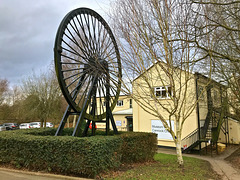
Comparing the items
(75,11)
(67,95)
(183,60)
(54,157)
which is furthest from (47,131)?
(183,60)

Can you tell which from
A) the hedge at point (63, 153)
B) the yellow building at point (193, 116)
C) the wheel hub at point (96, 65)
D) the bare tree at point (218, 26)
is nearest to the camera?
the hedge at point (63, 153)

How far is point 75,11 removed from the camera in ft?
28.8

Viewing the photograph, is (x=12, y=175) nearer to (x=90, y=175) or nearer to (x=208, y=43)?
(x=90, y=175)

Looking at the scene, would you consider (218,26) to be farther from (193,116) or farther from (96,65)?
(193,116)

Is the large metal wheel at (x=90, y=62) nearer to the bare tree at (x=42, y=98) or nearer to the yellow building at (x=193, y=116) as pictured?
the yellow building at (x=193, y=116)

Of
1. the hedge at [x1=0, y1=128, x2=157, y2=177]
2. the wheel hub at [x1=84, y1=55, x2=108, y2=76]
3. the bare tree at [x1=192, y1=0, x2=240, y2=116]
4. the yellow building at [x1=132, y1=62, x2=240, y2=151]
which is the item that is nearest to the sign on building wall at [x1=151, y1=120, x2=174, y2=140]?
the yellow building at [x1=132, y1=62, x2=240, y2=151]

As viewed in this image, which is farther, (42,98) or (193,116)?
(42,98)

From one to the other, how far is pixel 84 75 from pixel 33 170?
4575 mm

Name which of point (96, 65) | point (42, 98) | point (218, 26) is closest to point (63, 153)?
point (96, 65)

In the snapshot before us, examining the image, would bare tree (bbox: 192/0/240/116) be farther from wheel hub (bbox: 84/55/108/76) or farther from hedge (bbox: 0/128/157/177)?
hedge (bbox: 0/128/157/177)

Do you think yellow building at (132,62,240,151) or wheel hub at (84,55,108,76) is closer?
wheel hub at (84,55,108,76)

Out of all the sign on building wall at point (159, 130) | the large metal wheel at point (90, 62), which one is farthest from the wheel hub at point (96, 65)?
the sign on building wall at point (159, 130)

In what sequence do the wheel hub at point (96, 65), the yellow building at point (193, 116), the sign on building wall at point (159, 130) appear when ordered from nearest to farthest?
the wheel hub at point (96, 65), the yellow building at point (193, 116), the sign on building wall at point (159, 130)

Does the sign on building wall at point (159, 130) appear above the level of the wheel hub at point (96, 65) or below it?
below
